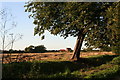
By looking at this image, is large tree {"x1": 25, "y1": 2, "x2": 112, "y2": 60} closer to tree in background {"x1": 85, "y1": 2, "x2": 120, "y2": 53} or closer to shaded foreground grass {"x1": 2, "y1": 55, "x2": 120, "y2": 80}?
tree in background {"x1": 85, "y1": 2, "x2": 120, "y2": 53}

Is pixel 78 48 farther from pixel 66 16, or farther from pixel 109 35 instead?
pixel 109 35

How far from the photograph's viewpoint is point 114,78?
11.6 metres

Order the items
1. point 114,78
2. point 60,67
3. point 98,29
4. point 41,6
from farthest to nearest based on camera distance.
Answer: point 41,6, point 60,67, point 98,29, point 114,78

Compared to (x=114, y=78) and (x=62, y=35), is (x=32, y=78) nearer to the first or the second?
(x=114, y=78)

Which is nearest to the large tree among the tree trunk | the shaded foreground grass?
the tree trunk

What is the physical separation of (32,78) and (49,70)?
22.1 ft

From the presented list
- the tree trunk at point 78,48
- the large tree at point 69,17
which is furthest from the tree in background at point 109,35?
the tree trunk at point 78,48

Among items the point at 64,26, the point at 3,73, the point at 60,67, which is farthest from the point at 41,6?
the point at 3,73

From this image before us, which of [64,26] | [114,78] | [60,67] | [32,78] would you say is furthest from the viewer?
[64,26]

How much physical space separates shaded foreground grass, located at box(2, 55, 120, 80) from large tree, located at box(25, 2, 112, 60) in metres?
2.98

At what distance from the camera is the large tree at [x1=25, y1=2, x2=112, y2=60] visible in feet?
53.7

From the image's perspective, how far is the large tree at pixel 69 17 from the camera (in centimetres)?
1636

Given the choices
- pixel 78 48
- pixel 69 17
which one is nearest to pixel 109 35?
pixel 69 17

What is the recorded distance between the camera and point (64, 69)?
17703mm
